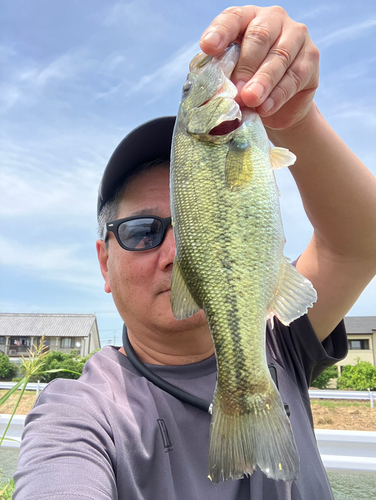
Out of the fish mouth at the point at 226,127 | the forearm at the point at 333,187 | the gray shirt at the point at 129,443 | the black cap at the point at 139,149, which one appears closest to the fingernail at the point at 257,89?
the fish mouth at the point at 226,127

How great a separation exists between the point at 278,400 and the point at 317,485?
2.48 ft

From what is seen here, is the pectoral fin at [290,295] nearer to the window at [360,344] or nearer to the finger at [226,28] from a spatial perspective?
the finger at [226,28]

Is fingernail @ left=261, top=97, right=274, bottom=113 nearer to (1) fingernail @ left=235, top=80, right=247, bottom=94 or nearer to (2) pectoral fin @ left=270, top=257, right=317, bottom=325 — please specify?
(1) fingernail @ left=235, top=80, right=247, bottom=94

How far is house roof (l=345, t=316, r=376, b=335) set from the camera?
36.9 metres

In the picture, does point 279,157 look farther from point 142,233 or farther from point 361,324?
point 361,324

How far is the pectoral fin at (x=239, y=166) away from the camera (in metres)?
1.23

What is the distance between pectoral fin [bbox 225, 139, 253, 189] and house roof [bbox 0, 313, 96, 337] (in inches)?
1867

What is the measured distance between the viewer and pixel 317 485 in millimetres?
1577

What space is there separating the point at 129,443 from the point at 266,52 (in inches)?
58.4

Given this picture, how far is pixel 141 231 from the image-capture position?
1.80 meters

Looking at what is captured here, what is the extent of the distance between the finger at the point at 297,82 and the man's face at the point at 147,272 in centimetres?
70

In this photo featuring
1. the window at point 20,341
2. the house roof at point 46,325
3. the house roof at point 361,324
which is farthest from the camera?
the house roof at point 46,325

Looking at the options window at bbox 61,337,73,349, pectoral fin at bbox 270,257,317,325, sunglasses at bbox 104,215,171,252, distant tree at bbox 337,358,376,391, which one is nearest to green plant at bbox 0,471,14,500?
sunglasses at bbox 104,215,171,252

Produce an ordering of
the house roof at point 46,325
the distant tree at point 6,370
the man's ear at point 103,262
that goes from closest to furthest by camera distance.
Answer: the man's ear at point 103,262, the distant tree at point 6,370, the house roof at point 46,325
